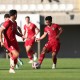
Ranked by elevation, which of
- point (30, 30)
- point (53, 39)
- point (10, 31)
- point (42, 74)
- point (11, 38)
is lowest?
point (30, 30)

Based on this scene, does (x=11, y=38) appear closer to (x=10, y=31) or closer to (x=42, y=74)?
(x=10, y=31)

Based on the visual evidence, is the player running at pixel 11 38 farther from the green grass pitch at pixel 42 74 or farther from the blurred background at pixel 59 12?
the blurred background at pixel 59 12

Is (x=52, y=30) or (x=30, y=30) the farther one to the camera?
(x=30, y=30)

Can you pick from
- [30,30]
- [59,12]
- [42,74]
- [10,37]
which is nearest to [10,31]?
[10,37]

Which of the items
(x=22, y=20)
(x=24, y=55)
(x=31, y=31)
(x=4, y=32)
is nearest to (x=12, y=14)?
(x=4, y=32)

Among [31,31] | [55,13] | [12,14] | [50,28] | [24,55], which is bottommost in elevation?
[24,55]

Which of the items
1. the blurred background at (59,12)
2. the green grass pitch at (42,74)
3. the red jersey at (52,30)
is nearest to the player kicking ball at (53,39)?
the red jersey at (52,30)

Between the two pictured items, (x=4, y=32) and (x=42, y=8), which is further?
(x=42, y=8)

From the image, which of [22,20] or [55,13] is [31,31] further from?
[55,13]

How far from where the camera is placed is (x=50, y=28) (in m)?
20.0

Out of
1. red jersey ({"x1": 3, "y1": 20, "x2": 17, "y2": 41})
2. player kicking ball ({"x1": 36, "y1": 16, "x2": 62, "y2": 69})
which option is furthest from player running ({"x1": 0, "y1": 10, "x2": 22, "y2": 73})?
player kicking ball ({"x1": 36, "y1": 16, "x2": 62, "y2": 69})

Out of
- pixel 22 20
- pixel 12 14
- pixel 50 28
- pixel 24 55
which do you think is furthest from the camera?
pixel 24 55

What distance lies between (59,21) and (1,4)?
19.6 ft

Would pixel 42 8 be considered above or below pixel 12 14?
below
